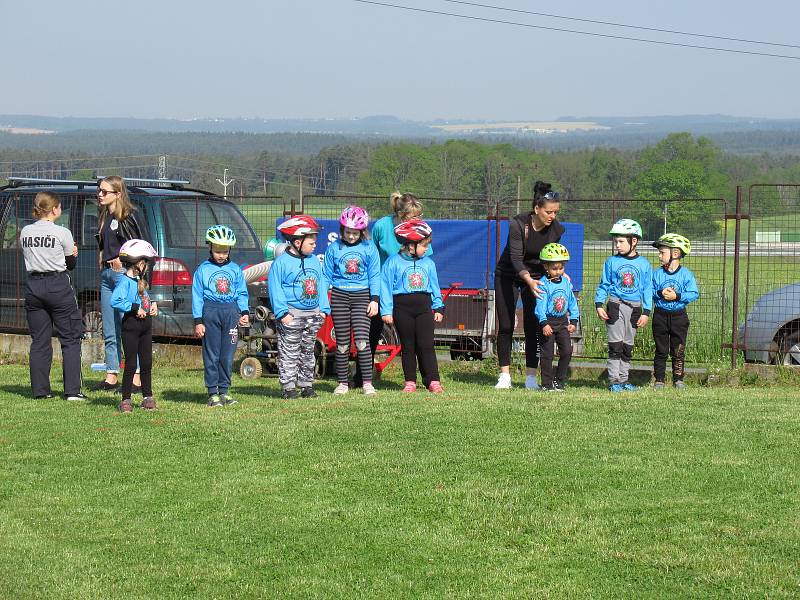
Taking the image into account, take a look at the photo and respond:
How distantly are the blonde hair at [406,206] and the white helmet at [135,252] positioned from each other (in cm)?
245

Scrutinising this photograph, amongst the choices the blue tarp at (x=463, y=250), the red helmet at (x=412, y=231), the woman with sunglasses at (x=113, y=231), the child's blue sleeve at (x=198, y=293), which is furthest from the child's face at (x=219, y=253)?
the blue tarp at (x=463, y=250)

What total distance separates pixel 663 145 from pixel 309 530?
82608 mm

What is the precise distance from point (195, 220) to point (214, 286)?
336cm

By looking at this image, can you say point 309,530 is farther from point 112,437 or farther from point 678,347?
point 678,347

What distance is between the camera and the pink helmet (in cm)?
1102

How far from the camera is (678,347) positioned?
11.9 metres

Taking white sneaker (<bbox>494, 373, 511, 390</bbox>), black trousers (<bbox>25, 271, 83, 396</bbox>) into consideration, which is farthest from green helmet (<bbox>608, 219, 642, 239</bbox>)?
black trousers (<bbox>25, 271, 83, 396</bbox>)

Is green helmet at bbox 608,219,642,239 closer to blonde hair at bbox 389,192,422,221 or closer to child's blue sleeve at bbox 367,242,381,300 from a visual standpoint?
blonde hair at bbox 389,192,422,221

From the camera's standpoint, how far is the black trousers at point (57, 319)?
10.9m

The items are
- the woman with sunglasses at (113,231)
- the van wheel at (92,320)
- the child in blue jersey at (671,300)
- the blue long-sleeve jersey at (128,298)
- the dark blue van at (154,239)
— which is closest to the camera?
the blue long-sleeve jersey at (128,298)

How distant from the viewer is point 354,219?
36.2 ft

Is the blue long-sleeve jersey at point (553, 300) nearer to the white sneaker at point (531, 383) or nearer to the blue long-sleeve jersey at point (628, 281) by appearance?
the blue long-sleeve jersey at point (628, 281)

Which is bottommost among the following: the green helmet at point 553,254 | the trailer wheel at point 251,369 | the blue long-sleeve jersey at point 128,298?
the trailer wheel at point 251,369

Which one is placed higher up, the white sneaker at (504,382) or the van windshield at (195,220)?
the van windshield at (195,220)
